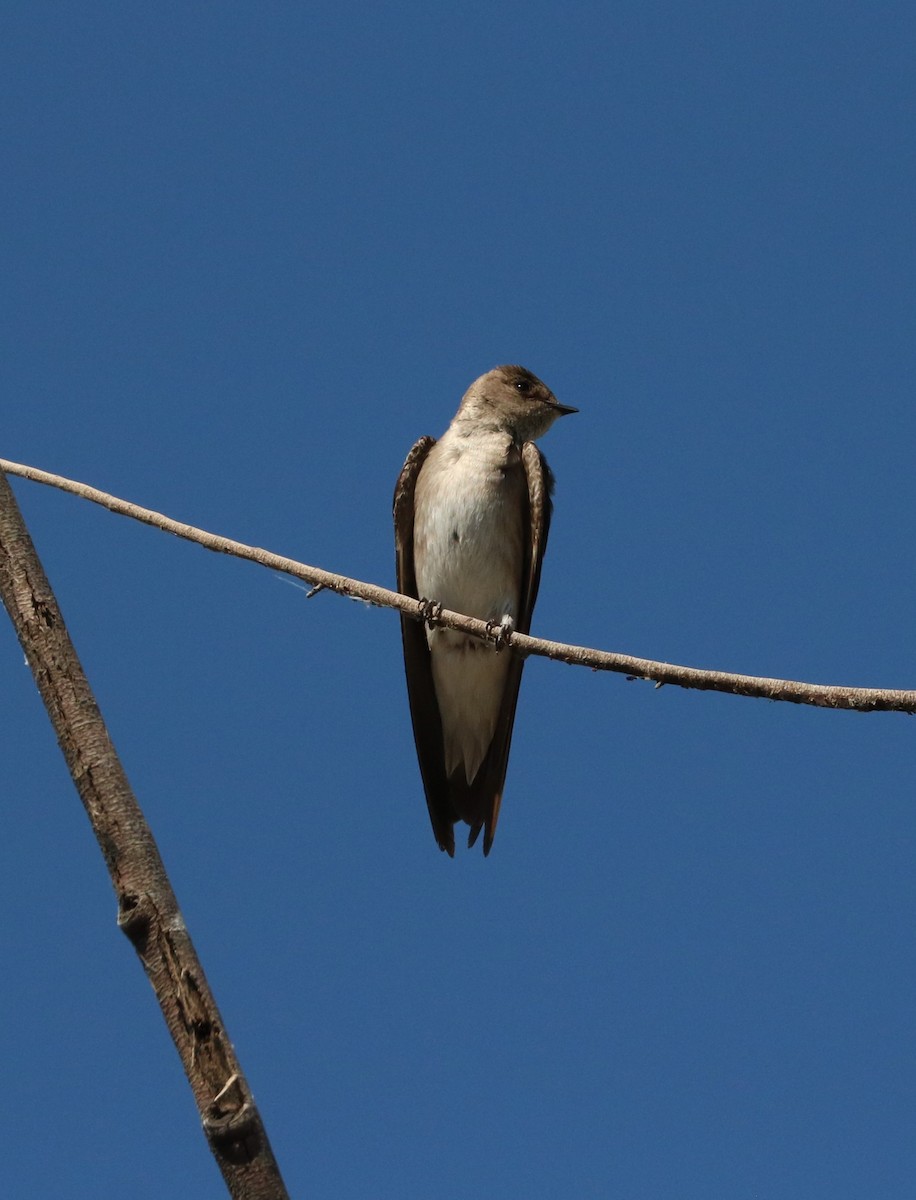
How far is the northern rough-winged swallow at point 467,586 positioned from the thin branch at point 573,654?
2.97 metres

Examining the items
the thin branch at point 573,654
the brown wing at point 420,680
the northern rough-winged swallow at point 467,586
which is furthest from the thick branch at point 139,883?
the brown wing at point 420,680

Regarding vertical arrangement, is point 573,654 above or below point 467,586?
below

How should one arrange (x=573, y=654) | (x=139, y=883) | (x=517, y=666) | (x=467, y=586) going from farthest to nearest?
1. (x=517, y=666)
2. (x=467, y=586)
3. (x=573, y=654)
4. (x=139, y=883)

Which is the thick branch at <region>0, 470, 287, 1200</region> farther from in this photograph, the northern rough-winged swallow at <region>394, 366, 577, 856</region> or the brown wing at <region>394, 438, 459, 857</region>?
the brown wing at <region>394, 438, 459, 857</region>

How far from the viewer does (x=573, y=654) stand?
5527mm

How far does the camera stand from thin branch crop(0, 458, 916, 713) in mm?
4426

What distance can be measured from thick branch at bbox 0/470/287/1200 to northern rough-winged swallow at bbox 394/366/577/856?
5.41 m

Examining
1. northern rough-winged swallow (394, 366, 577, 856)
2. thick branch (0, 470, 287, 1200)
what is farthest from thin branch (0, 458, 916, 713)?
northern rough-winged swallow (394, 366, 577, 856)

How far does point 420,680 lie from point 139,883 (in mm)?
6314

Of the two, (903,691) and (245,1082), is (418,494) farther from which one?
(245,1082)

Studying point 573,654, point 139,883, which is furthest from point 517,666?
point 139,883

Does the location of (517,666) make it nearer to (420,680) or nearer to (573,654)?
(420,680)

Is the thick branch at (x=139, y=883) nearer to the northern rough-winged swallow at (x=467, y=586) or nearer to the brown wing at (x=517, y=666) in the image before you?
the northern rough-winged swallow at (x=467, y=586)

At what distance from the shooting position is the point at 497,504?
9.72m
